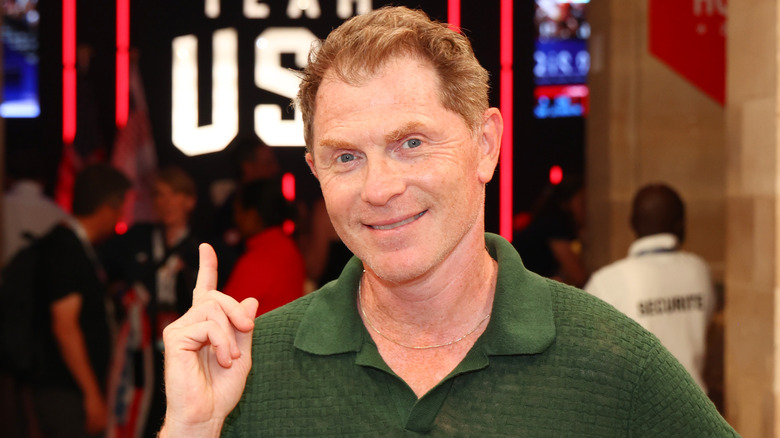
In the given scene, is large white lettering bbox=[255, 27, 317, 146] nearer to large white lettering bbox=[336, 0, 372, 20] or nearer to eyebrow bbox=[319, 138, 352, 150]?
large white lettering bbox=[336, 0, 372, 20]

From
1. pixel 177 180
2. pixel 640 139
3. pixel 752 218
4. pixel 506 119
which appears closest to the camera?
pixel 752 218

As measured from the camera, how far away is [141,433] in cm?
437

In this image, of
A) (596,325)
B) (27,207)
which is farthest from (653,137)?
(596,325)

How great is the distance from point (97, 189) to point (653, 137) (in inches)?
125

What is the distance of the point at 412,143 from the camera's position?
4.80ft

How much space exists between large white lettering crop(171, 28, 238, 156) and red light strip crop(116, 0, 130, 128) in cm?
27

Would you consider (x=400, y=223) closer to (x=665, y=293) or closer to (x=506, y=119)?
(x=665, y=293)

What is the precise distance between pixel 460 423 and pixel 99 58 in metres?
5.43

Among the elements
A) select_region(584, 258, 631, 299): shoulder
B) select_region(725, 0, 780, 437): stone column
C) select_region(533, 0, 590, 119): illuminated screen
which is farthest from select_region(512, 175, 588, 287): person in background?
select_region(533, 0, 590, 119): illuminated screen

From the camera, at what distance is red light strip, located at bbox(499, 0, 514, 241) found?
185 inches

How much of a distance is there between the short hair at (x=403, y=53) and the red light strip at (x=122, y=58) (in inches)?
159

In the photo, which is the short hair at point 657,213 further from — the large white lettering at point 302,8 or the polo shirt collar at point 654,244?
the large white lettering at point 302,8

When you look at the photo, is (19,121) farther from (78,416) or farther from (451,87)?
(451,87)

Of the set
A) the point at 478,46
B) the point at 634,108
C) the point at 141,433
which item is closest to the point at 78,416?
the point at 141,433
